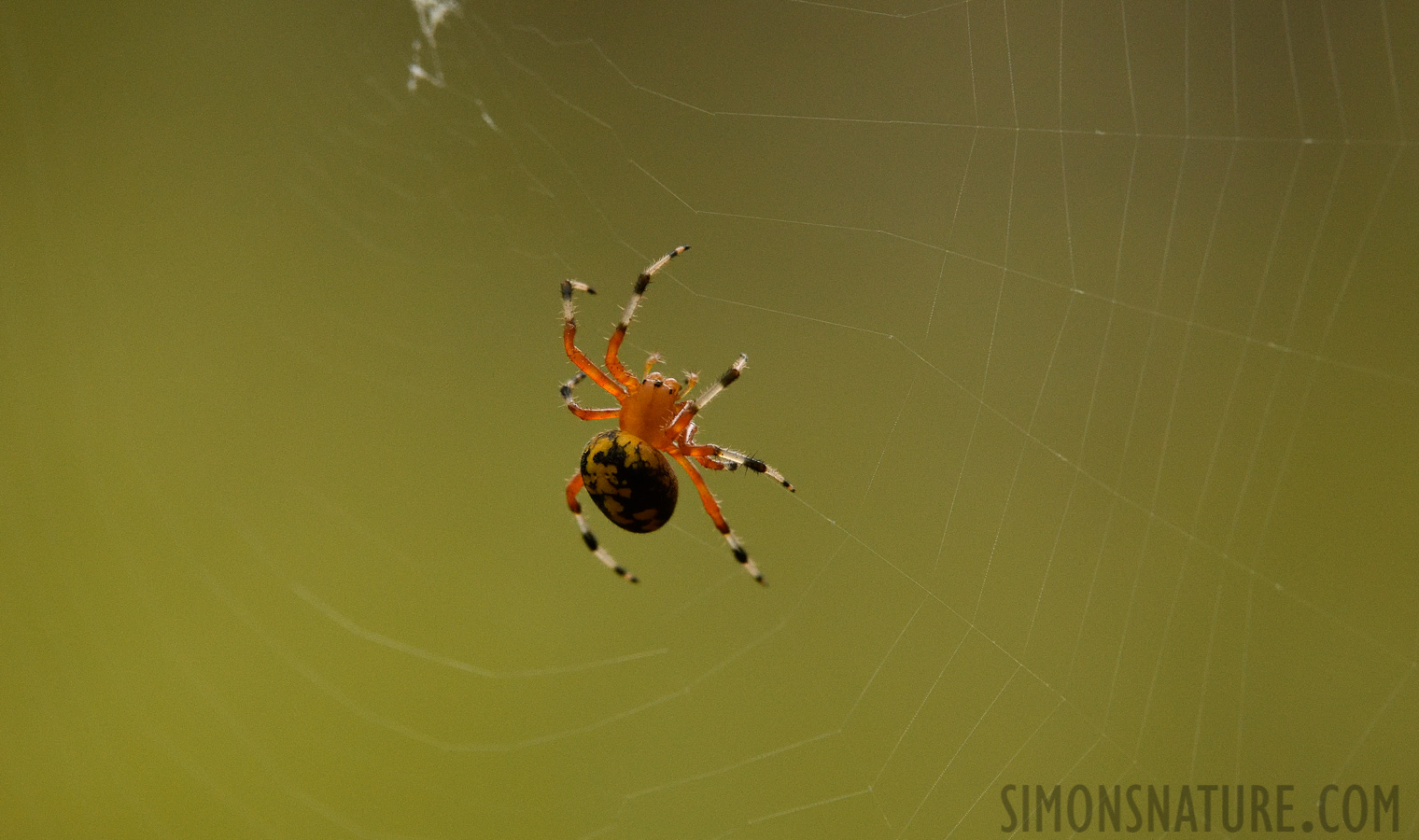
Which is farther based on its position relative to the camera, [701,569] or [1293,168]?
[701,569]

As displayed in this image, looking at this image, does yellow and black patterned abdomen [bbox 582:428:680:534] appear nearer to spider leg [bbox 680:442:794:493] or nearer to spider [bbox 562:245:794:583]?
spider [bbox 562:245:794:583]

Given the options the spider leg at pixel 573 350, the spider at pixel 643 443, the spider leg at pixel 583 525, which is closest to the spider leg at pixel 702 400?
the spider at pixel 643 443

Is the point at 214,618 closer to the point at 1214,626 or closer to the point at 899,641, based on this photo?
the point at 899,641

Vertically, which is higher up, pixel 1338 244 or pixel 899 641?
pixel 1338 244

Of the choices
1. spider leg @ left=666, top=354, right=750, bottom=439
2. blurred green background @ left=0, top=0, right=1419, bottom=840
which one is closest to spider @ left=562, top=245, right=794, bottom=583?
spider leg @ left=666, top=354, right=750, bottom=439

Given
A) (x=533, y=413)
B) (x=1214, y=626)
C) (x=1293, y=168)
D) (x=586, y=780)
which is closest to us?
(x=1214, y=626)

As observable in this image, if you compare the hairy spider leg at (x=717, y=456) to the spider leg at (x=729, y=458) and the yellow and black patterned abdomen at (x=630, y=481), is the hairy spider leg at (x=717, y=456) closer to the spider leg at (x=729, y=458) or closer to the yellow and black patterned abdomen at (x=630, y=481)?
the spider leg at (x=729, y=458)

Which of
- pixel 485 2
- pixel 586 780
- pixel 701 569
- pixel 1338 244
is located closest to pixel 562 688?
pixel 586 780

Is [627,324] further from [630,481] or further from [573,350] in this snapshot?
[630,481]
